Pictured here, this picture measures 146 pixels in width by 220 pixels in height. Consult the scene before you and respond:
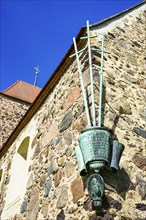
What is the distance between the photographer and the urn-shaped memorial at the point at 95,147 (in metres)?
2.98

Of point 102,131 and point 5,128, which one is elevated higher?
point 5,128

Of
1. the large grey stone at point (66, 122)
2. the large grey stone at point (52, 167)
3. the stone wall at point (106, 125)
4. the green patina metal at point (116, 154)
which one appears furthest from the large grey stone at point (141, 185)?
the large grey stone at point (66, 122)

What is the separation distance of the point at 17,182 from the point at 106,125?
319 centimetres

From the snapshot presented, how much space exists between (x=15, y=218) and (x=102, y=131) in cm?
273

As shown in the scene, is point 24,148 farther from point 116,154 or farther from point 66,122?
point 116,154

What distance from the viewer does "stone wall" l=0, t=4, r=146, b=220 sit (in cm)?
307

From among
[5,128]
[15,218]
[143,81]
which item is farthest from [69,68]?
[5,128]

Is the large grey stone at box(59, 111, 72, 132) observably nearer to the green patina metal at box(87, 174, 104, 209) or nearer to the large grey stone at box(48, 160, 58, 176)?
the large grey stone at box(48, 160, 58, 176)

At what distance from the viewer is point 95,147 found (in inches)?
121

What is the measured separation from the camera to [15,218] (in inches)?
195

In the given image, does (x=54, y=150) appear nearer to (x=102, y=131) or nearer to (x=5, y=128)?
(x=102, y=131)

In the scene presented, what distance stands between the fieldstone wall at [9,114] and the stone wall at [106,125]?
6.45 metres

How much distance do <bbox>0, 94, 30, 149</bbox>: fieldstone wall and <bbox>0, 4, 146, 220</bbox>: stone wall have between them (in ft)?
21.2

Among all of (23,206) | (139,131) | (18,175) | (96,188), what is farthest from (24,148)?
(96,188)
